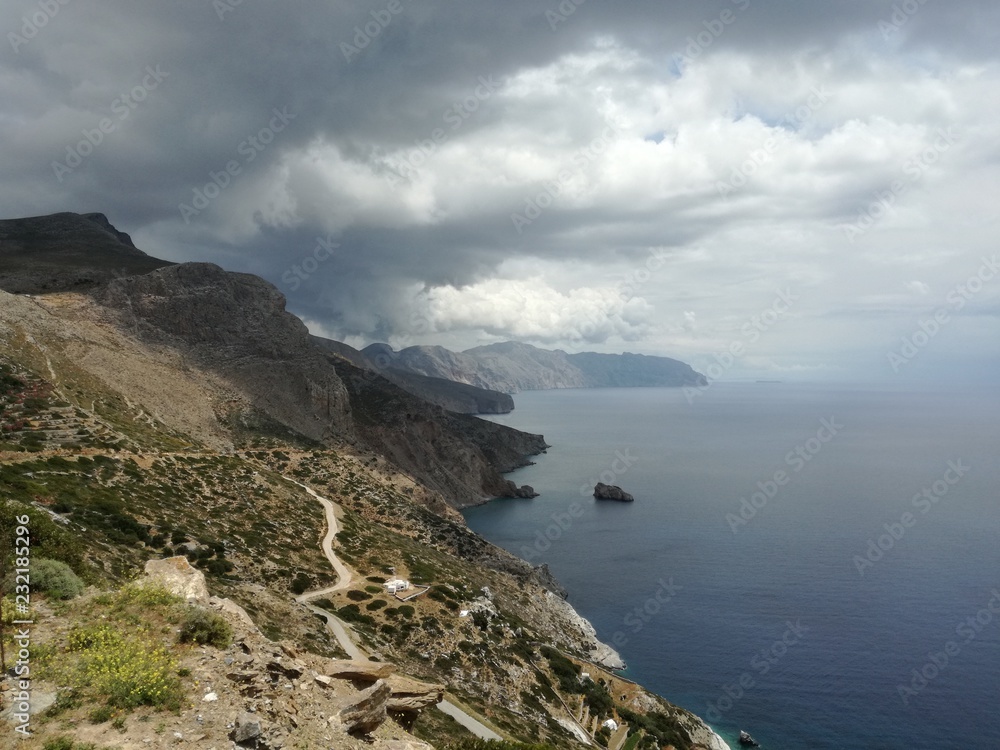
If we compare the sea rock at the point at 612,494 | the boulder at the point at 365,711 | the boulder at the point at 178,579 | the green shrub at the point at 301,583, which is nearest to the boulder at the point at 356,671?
the boulder at the point at 365,711

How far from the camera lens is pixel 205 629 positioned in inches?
622

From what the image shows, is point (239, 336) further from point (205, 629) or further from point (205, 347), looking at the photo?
point (205, 629)

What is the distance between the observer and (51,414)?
5316cm

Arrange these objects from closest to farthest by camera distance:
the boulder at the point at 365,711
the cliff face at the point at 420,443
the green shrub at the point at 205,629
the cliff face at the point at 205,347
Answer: the boulder at the point at 365,711 < the green shrub at the point at 205,629 < the cliff face at the point at 205,347 < the cliff face at the point at 420,443

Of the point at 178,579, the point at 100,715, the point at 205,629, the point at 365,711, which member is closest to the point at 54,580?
the point at 178,579

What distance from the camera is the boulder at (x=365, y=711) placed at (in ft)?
47.6

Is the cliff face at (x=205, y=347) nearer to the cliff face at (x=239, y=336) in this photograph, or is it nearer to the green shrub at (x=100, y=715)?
the cliff face at (x=239, y=336)

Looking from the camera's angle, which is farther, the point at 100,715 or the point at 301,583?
the point at 301,583

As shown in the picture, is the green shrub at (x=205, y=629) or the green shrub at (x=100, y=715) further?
the green shrub at (x=205, y=629)

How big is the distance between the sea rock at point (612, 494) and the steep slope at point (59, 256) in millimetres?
131934

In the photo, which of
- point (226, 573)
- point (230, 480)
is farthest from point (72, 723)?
point (230, 480)

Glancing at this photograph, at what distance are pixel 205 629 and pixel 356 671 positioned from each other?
4612 millimetres

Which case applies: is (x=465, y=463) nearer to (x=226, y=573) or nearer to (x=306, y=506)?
(x=306, y=506)

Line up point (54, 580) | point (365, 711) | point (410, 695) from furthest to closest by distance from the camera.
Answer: point (410, 695)
point (54, 580)
point (365, 711)
